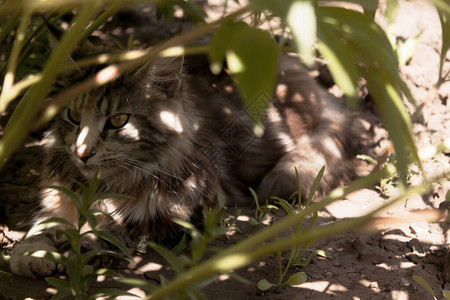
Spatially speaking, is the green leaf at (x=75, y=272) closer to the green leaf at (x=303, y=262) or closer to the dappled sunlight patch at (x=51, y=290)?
the dappled sunlight patch at (x=51, y=290)

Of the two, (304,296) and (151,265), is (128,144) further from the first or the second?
(304,296)

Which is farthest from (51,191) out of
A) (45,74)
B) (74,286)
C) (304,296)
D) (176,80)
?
(45,74)

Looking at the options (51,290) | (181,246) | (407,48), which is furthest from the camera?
(407,48)

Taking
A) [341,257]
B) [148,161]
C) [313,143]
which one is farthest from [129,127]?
[313,143]

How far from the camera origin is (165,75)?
7.54 feet

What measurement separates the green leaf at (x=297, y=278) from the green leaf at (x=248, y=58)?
A: 1277mm

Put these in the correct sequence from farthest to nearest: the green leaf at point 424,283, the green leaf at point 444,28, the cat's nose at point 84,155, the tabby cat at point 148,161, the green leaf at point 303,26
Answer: the tabby cat at point 148,161, the cat's nose at point 84,155, the green leaf at point 424,283, the green leaf at point 444,28, the green leaf at point 303,26

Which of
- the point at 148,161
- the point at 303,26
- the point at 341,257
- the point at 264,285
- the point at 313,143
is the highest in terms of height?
the point at 303,26

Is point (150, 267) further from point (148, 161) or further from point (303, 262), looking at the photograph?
point (303, 262)

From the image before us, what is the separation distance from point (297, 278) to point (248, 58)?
1.37 metres

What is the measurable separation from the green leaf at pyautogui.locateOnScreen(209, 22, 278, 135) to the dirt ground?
929 mm

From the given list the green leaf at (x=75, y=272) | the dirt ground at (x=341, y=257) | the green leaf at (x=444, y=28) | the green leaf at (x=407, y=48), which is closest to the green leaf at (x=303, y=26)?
the green leaf at (x=444, y=28)

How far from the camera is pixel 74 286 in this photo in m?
1.47

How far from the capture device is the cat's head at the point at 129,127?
210 cm
